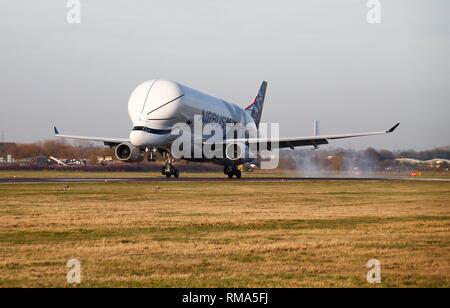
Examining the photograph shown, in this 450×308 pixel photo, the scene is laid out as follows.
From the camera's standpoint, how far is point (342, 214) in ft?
75.0

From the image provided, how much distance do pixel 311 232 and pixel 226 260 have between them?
487cm

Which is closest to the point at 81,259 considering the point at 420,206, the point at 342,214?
the point at 342,214

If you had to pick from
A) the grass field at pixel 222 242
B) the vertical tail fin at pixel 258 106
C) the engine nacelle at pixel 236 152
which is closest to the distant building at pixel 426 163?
the vertical tail fin at pixel 258 106

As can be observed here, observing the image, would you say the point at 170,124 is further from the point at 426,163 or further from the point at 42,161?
the point at 426,163

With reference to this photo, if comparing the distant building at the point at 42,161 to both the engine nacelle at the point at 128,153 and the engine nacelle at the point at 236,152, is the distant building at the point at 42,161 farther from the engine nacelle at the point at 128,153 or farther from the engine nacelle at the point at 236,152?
the engine nacelle at the point at 236,152

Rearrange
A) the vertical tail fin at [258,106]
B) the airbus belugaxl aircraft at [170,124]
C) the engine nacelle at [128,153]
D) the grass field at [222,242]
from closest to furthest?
the grass field at [222,242] → the airbus belugaxl aircraft at [170,124] → the engine nacelle at [128,153] → the vertical tail fin at [258,106]

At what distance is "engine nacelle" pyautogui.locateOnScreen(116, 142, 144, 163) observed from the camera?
171 ft

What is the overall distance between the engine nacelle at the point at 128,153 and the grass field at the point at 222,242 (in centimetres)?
2384

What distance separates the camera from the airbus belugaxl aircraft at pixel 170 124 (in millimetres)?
48562

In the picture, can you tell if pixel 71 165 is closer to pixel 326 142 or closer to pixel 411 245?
pixel 326 142

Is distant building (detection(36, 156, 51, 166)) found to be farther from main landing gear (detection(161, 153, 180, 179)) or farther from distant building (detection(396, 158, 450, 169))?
distant building (detection(396, 158, 450, 169))

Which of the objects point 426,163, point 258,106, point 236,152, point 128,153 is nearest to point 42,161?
point 258,106

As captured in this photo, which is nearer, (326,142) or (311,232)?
(311,232)
